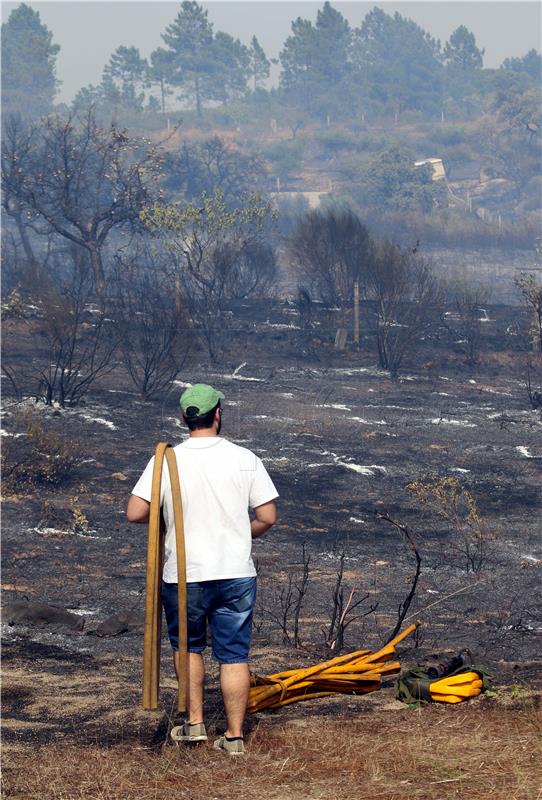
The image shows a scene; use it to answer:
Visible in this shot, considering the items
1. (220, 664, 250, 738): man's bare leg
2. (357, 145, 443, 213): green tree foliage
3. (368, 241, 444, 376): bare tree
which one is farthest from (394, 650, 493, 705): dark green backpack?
(357, 145, 443, 213): green tree foliage

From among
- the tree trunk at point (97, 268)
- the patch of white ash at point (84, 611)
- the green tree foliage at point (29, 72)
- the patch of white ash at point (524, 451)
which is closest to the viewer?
the patch of white ash at point (84, 611)

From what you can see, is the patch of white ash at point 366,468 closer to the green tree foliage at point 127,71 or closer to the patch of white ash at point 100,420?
the patch of white ash at point 100,420

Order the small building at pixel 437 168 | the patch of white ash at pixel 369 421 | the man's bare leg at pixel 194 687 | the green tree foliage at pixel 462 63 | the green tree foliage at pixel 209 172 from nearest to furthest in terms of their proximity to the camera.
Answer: the man's bare leg at pixel 194 687 → the patch of white ash at pixel 369 421 → the green tree foliage at pixel 209 172 → the small building at pixel 437 168 → the green tree foliage at pixel 462 63

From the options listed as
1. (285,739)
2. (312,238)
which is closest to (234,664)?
(285,739)

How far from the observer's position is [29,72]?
9212cm

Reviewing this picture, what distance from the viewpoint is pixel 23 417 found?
17375mm

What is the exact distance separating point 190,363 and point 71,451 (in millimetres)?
10332

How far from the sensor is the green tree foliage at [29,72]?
3524 inches

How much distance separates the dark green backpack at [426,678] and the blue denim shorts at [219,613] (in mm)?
1111

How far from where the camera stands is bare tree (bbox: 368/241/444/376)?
2680cm

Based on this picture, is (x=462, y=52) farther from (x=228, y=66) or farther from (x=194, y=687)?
(x=194, y=687)

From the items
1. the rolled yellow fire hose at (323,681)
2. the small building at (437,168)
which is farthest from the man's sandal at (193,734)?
the small building at (437,168)

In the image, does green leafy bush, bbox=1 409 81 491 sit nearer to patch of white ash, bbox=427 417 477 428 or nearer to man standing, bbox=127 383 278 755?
patch of white ash, bbox=427 417 477 428

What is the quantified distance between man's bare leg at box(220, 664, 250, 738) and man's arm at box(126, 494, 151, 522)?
0.73 meters
